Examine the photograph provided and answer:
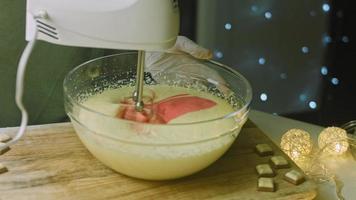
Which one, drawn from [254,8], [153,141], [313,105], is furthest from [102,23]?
[313,105]

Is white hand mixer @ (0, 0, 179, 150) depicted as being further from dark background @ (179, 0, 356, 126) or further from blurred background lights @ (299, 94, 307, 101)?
blurred background lights @ (299, 94, 307, 101)

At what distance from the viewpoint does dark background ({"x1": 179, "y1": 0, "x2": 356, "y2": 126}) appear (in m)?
1.36

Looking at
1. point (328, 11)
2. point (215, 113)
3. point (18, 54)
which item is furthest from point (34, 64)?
point (328, 11)

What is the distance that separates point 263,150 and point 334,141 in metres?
0.15

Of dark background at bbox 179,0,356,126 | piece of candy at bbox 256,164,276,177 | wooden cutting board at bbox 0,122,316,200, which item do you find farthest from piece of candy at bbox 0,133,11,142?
dark background at bbox 179,0,356,126

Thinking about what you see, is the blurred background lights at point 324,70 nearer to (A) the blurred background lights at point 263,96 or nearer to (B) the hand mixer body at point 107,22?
(A) the blurred background lights at point 263,96

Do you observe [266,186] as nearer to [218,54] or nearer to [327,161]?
[327,161]

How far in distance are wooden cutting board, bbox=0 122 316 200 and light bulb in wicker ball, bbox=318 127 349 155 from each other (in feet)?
0.49

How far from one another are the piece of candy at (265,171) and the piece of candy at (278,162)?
14 mm

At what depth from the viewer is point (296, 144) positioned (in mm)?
814

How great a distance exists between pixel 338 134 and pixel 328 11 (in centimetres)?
65

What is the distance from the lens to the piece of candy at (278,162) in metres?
0.72

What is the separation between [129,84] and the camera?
82 centimetres

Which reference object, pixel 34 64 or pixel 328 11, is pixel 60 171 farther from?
pixel 328 11
